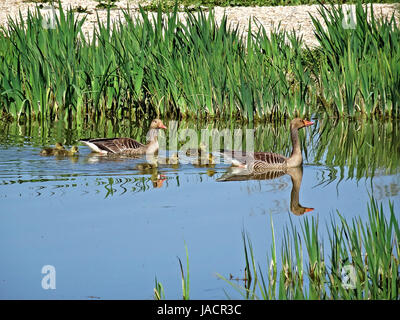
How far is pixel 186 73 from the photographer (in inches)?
547

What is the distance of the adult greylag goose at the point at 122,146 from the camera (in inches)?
464

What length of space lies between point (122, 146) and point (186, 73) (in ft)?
8.36

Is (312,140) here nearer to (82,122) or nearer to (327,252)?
(82,122)

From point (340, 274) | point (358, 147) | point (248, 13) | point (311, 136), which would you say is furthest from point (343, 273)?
point (248, 13)

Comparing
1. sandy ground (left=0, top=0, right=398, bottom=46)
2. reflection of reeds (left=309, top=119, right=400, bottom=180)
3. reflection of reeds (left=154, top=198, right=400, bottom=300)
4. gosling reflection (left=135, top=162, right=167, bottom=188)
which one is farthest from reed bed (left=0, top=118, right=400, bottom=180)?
sandy ground (left=0, top=0, right=398, bottom=46)

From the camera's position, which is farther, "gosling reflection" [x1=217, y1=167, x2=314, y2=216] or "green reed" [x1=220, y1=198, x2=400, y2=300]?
"gosling reflection" [x1=217, y1=167, x2=314, y2=216]

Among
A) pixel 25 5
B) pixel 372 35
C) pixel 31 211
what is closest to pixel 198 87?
pixel 372 35

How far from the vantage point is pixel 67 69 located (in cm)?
1406

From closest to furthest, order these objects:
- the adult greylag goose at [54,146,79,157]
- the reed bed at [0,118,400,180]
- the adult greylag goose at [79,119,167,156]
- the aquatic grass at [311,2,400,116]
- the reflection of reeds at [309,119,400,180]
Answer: the reflection of reeds at [309,119,400,180]
the reed bed at [0,118,400,180]
the adult greylag goose at [54,146,79,157]
the adult greylag goose at [79,119,167,156]
the aquatic grass at [311,2,400,116]

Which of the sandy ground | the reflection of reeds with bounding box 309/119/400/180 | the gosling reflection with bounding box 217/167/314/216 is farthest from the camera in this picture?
the sandy ground

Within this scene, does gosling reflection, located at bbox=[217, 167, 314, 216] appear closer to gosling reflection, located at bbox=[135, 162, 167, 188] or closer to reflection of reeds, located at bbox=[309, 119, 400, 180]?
reflection of reeds, located at bbox=[309, 119, 400, 180]

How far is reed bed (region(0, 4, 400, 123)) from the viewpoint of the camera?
13.9 meters

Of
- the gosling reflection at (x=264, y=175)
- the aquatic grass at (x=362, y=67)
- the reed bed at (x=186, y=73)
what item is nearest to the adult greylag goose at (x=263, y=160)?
the gosling reflection at (x=264, y=175)

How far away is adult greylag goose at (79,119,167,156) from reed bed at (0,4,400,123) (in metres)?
2.01
